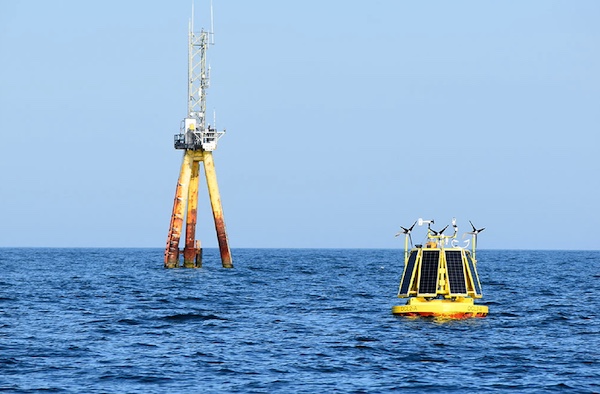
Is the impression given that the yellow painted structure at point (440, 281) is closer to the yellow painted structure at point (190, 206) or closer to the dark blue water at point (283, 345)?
the dark blue water at point (283, 345)

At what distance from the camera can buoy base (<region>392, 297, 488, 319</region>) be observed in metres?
41.8

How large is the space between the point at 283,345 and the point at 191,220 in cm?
4876

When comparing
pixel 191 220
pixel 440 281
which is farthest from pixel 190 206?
pixel 440 281

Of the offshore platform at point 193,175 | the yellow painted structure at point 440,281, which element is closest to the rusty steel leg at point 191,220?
the offshore platform at point 193,175

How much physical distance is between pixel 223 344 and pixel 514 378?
418 inches

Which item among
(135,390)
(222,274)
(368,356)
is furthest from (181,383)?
(222,274)

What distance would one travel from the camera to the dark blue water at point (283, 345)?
28766 mm

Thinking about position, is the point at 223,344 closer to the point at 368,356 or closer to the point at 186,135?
the point at 368,356

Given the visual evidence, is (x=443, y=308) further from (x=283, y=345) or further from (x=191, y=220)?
(x=191, y=220)

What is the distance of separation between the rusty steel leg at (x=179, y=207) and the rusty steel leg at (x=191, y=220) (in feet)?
4.26

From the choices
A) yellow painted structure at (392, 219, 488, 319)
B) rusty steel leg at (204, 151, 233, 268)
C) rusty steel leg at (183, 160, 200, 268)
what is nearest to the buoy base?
yellow painted structure at (392, 219, 488, 319)

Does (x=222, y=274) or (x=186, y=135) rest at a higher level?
(x=186, y=135)

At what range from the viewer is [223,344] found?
36094mm

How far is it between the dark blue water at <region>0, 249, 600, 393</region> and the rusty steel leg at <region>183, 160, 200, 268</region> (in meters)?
24.0
